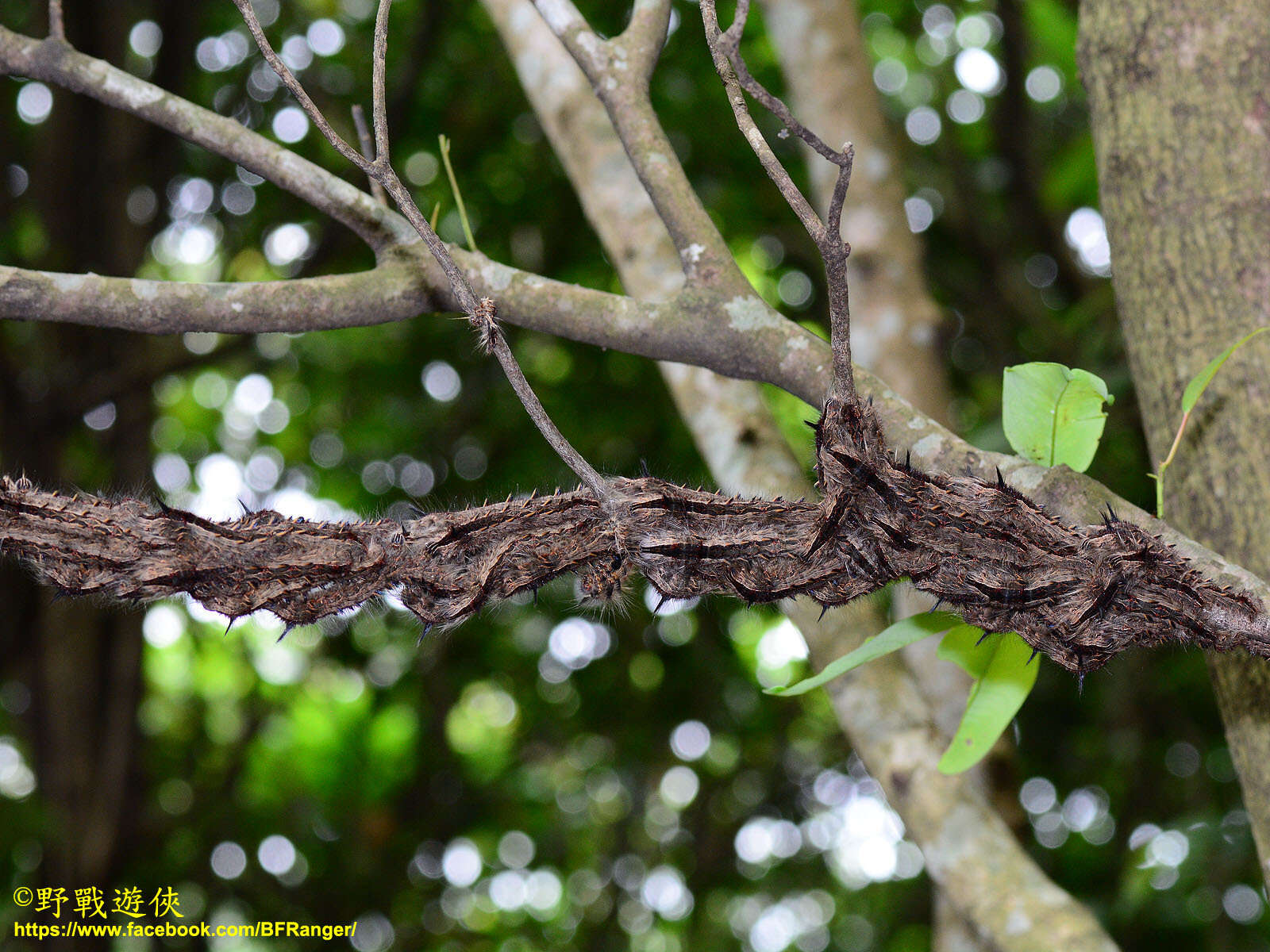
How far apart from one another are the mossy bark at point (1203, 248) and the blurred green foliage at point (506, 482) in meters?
1.66

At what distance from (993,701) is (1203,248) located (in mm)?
675

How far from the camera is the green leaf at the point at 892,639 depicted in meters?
1.09

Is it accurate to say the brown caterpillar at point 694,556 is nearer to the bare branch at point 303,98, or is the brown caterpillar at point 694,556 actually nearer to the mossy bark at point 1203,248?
the bare branch at point 303,98

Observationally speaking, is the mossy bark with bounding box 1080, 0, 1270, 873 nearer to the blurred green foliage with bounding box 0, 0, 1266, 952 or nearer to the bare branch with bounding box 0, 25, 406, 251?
the bare branch with bounding box 0, 25, 406, 251

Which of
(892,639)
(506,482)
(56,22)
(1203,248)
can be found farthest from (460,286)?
(506,482)

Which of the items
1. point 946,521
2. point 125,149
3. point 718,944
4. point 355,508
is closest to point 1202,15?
point 946,521

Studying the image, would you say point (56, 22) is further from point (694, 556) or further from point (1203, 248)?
point (1203, 248)

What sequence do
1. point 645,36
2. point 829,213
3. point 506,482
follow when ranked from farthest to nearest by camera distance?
point 506,482
point 645,36
point 829,213

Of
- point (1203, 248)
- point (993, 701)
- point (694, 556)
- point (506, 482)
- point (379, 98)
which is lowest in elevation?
point (506, 482)

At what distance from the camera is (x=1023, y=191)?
3842mm

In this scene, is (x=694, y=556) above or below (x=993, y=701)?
above

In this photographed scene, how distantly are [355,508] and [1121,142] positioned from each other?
3.64 meters

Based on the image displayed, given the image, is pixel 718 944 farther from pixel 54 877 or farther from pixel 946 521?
pixel 946 521

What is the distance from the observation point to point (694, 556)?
0.93m
